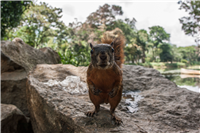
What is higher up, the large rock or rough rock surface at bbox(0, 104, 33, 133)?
the large rock

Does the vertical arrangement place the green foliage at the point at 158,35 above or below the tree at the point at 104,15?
below

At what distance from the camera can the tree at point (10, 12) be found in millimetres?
3801

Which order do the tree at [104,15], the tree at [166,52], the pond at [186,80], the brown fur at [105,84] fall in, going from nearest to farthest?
the brown fur at [105,84] → the pond at [186,80] → the tree at [166,52] → the tree at [104,15]

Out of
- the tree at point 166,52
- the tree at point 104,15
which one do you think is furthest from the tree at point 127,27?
the tree at point 166,52

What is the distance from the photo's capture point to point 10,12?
397 cm

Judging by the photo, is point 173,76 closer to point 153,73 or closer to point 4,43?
point 153,73

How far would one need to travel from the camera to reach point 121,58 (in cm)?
170

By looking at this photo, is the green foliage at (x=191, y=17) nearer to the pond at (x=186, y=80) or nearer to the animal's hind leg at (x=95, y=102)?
the pond at (x=186, y=80)

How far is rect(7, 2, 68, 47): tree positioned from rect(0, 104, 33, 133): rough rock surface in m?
7.84

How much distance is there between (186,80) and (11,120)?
Result: 225 inches

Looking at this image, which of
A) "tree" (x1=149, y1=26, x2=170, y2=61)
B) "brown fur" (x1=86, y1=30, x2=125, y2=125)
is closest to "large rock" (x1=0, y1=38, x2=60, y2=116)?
"brown fur" (x1=86, y1=30, x2=125, y2=125)

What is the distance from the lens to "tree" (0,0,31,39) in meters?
3.80

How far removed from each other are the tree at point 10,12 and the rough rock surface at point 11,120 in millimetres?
2906

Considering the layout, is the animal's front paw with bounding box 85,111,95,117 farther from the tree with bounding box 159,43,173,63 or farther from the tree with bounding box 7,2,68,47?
the tree with bounding box 7,2,68,47
